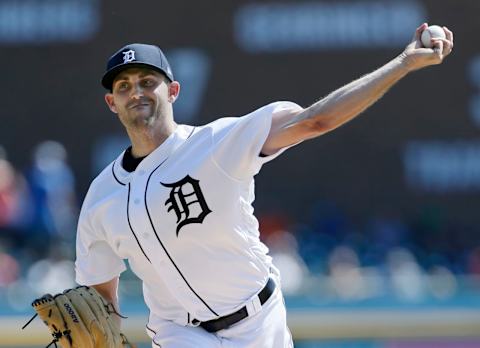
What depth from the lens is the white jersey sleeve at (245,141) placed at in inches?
147

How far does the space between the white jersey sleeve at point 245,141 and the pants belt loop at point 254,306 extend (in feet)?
1.46

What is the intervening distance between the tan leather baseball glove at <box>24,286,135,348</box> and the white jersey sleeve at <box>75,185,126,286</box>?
0.07m

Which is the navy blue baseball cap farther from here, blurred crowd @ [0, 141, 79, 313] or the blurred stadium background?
the blurred stadium background

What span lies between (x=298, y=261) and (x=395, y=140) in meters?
1.73

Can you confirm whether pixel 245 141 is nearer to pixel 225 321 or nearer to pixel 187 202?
pixel 187 202

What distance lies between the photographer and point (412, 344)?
22.8 feet

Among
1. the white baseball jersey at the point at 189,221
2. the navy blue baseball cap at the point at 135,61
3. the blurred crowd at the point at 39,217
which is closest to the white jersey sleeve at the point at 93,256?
the white baseball jersey at the point at 189,221

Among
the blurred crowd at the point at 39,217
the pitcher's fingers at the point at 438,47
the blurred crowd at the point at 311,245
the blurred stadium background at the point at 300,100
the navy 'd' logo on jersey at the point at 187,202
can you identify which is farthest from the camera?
the blurred stadium background at the point at 300,100

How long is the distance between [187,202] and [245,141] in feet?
0.94

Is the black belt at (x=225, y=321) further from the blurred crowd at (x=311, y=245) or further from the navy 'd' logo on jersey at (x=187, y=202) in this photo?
the blurred crowd at (x=311, y=245)

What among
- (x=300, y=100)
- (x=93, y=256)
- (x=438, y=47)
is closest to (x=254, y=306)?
(x=93, y=256)

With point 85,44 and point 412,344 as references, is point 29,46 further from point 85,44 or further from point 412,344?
point 412,344

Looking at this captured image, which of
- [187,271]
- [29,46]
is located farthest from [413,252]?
[187,271]

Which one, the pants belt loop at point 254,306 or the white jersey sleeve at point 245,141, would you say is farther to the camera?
the pants belt loop at point 254,306
